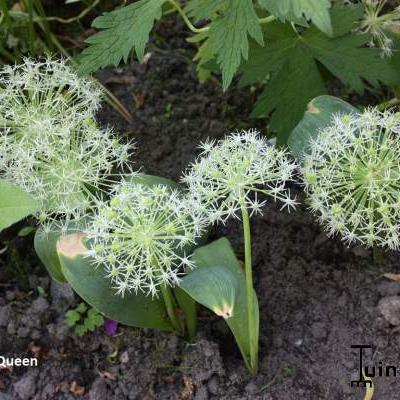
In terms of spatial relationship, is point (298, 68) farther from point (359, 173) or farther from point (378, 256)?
point (378, 256)

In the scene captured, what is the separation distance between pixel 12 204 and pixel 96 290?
0.34 m

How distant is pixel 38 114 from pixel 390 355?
1.03 m

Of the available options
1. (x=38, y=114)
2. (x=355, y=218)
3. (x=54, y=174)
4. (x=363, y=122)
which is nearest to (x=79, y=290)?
(x=54, y=174)

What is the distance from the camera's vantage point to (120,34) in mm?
1545

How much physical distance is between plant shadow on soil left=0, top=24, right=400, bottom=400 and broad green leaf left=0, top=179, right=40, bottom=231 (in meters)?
0.60

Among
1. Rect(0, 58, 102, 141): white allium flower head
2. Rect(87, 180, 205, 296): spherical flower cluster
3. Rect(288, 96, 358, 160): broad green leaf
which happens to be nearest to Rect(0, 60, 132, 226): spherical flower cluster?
Rect(0, 58, 102, 141): white allium flower head

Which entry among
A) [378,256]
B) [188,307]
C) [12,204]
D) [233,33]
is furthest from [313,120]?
[12,204]

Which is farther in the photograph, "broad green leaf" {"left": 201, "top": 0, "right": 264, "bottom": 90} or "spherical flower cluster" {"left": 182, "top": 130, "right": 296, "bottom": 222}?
"broad green leaf" {"left": 201, "top": 0, "right": 264, "bottom": 90}

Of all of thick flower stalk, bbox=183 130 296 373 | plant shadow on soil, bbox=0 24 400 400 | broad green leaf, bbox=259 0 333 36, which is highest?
broad green leaf, bbox=259 0 333 36

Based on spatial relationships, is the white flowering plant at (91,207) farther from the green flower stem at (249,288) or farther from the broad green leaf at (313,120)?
the broad green leaf at (313,120)

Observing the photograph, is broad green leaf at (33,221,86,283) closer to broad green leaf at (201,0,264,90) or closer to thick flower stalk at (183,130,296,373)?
thick flower stalk at (183,130,296,373)

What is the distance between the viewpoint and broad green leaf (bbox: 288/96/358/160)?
61.4 inches

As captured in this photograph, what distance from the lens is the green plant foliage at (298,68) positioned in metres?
1.68

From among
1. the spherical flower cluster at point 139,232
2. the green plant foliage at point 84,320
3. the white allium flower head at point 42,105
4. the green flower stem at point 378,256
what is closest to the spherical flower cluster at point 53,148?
the white allium flower head at point 42,105
